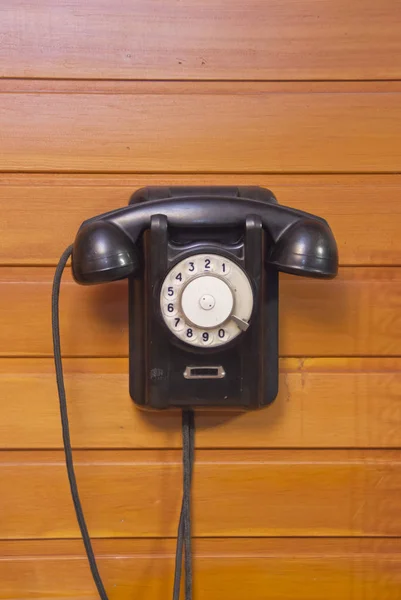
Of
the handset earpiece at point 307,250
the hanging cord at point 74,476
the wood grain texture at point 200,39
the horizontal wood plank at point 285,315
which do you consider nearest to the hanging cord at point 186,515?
the hanging cord at point 74,476

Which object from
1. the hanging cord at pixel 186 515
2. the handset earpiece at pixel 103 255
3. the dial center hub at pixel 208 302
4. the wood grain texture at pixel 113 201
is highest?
the wood grain texture at pixel 113 201

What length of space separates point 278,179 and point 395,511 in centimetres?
45

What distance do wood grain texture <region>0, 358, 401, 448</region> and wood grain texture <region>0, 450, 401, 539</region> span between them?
17 mm

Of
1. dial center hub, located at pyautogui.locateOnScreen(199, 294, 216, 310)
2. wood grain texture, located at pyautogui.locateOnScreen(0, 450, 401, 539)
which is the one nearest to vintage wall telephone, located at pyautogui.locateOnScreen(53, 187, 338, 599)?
dial center hub, located at pyautogui.locateOnScreen(199, 294, 216, 310)

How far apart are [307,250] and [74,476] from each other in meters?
0.38

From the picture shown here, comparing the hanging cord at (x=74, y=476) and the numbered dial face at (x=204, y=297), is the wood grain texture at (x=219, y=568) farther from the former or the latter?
the numbered dial face at (x=204, y=297)

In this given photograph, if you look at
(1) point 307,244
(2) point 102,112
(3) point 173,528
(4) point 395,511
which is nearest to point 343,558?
(4) point 395,511

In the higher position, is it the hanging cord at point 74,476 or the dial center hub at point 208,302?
the dial center hub at point 208,302

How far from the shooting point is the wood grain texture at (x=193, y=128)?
2.44ft

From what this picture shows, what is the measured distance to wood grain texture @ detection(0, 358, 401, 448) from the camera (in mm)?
764

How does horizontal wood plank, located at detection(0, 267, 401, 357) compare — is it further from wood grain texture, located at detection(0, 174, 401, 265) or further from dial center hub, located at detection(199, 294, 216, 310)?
dial center hub, located at detection(199, 294, 216, 310)

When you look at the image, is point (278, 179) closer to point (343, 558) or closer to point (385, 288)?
point (385, 288)

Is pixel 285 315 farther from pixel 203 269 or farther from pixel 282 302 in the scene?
pixel 203 269

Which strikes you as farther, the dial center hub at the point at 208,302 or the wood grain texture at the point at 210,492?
the wood grain texture at the point at 210,492
